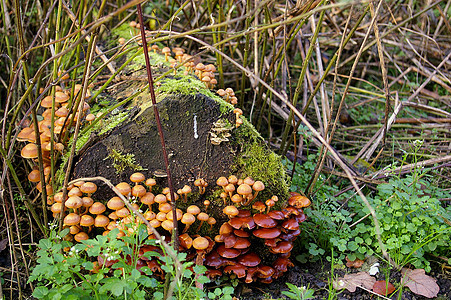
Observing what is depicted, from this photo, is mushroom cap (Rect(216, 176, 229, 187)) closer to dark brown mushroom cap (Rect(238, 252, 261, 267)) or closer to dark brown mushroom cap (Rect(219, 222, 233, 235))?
dark brown mushroom cap (Rect(219, 222, 233, 235))

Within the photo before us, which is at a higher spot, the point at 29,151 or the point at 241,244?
the point at 29,151

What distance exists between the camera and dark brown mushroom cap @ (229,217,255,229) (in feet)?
7.89

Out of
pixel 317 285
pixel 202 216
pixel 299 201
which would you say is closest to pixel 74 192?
pixel 202 216

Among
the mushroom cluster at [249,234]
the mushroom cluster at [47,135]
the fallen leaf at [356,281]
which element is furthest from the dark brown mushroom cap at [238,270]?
the mushroom cluster at [47,135]

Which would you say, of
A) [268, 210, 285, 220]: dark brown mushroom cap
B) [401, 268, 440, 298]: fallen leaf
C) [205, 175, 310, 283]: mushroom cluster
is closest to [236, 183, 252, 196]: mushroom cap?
[205, 175, 310, 283]: mushroom cluster

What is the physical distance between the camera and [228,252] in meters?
2.40

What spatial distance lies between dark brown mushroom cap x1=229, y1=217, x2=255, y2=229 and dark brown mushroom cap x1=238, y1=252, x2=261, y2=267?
0.68 ft

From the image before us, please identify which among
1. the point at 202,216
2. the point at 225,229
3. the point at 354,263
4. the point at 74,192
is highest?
the point at 74,192

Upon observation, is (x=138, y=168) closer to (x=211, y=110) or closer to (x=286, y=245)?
(x=211, y=110)

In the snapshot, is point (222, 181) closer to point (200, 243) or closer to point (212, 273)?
point (200, 243)

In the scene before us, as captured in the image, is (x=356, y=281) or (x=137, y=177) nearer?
(x=137, y=177)

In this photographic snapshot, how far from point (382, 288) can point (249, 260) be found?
898 millimetres

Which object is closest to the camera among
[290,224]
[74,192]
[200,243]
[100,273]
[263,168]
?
[100,273]

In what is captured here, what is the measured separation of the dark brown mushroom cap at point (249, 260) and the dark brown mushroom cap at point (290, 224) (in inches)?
11.1
